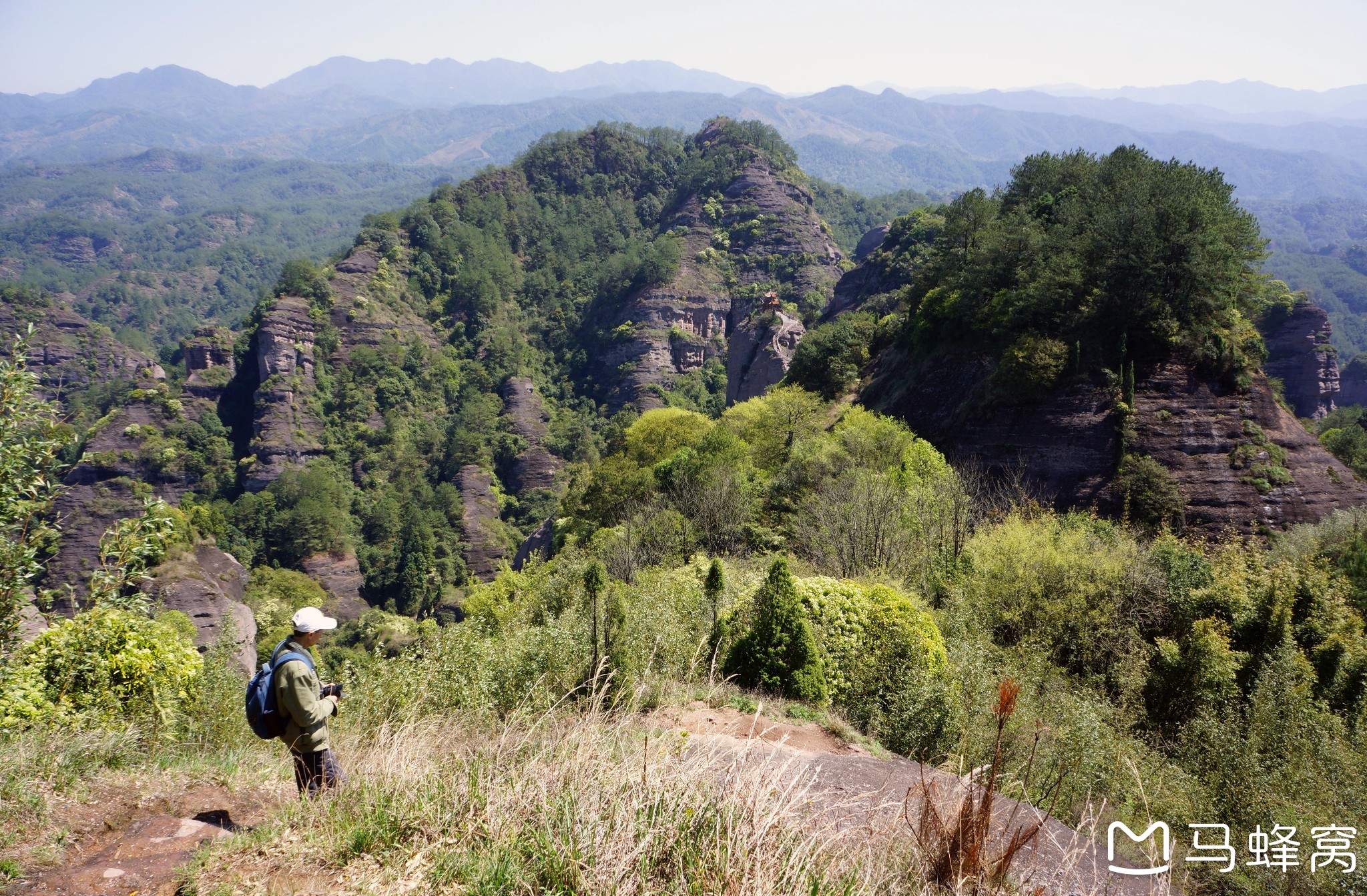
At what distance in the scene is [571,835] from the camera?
348cm

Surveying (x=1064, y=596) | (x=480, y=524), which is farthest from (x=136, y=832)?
(x=480, y=524)

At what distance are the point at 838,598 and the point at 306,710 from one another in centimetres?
975

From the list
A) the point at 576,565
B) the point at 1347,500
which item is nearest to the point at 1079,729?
the point at 576,565

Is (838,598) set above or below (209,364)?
above

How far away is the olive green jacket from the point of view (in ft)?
14.6

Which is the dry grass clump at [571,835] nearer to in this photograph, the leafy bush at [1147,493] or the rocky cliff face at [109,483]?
the leafy bush at [1147,493]

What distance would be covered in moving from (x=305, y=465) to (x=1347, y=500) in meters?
78.0

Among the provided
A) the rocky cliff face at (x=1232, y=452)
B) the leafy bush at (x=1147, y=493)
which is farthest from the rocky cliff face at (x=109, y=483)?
the rocky cliff face at (x=1232, y=452)

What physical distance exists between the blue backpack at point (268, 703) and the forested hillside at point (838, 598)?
58cm

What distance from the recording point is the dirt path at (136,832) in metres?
3.53

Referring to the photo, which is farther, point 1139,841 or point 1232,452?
point 1232,452

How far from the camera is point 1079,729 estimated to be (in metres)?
9.78

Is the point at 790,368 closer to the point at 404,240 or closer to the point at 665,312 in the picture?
the point at 665,312

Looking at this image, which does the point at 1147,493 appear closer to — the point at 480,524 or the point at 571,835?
the point at 571,835
